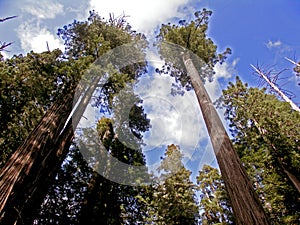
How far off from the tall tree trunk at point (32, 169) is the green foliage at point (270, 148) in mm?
7225

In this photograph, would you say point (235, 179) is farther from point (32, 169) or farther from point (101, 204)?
point (101, 204)

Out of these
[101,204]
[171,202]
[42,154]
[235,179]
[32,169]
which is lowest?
[235,179]

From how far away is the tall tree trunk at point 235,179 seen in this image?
7.80 feet

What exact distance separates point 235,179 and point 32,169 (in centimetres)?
341

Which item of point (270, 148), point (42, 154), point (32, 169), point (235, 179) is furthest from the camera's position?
point (270, 148)

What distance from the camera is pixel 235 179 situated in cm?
286

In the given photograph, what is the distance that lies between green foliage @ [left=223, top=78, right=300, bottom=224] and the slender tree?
3.14m

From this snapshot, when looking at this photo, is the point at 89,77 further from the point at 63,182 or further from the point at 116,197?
the point at 116,197

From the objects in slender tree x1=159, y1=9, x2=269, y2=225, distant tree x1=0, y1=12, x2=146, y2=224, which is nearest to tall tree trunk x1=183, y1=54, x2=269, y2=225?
slender tree x1=159, y1=9, x2=269, y2=225

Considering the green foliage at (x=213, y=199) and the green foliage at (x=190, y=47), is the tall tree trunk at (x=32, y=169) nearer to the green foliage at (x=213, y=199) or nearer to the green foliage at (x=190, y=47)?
the green foliage at (x=190, y=47)

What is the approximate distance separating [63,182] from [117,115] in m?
3.74

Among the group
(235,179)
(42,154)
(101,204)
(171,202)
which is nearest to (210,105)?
(235,179)

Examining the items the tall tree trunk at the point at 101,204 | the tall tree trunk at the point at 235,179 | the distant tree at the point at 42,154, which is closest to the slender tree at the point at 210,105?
the tall tree trunk at the point at 235,179

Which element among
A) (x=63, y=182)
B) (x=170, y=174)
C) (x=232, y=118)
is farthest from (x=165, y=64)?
(x=63, y=182)
